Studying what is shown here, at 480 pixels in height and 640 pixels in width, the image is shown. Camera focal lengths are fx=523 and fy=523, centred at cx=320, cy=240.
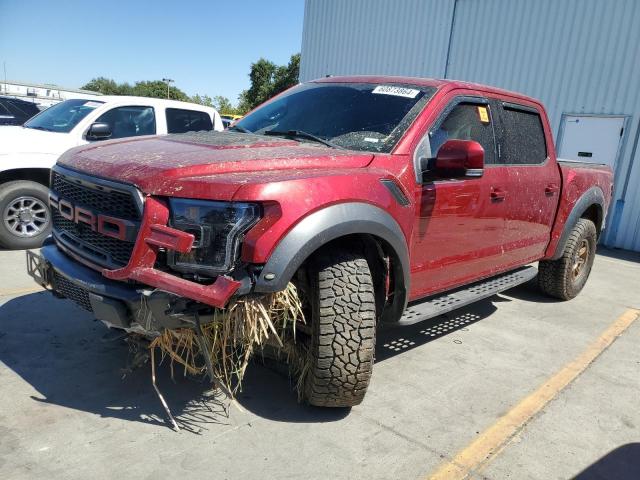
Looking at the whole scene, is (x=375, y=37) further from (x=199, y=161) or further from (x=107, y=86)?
(x=107, y=86)

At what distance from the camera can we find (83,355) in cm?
346

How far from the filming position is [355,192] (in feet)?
8.93

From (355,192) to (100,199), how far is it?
1299 mm

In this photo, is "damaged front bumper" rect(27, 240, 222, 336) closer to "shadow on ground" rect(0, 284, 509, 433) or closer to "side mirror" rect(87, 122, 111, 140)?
"shadow on ground" rect(0, 284, 509, 433)

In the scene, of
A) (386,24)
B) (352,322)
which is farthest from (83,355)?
(386,24)

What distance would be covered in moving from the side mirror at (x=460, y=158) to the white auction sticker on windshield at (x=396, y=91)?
1.94 ft

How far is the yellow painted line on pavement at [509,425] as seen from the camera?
257cm

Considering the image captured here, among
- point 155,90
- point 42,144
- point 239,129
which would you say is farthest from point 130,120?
point 155,90

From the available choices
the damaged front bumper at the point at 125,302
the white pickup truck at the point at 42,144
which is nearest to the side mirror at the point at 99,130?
the white pickup truck at the point at 42,144

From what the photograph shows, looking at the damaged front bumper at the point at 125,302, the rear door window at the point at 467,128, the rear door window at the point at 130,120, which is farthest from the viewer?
the rear door window at the point at 130,120

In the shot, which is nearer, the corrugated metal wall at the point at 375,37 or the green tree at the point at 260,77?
the corrugated metal wall at the point at 375,37

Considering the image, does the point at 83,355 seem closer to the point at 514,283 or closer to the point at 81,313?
the point at 81,313

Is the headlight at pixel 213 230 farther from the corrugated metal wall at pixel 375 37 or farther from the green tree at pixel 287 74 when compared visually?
the green tree at pixel 287 74

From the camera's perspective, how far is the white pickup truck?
5.75 metres
